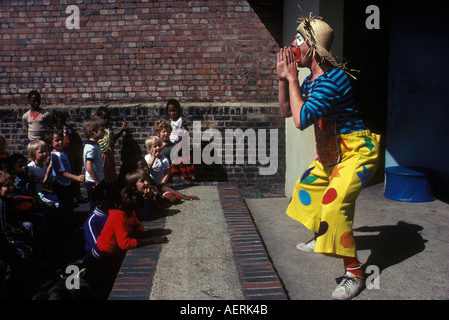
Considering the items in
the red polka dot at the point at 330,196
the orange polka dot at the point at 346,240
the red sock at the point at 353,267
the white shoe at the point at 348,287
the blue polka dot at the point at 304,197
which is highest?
the red polka dot at the point at 330,196

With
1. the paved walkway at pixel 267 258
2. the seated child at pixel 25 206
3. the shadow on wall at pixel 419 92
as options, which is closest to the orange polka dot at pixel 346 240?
the paved walkway at pixel 267 258

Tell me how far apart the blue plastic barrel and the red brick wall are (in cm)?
244

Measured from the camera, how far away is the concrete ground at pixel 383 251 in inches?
129

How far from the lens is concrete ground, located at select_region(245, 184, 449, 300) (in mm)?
3270

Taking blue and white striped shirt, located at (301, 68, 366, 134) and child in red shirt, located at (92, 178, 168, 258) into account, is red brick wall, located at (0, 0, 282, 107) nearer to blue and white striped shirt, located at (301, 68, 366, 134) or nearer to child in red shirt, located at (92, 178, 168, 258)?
child in red shirt, located at (92, 178, 168, 258)

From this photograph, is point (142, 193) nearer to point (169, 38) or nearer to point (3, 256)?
point (3, 256)

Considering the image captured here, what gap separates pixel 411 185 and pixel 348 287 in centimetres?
302

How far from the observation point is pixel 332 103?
3047 millimetres

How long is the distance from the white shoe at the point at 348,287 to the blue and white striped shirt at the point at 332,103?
1070 millimetres

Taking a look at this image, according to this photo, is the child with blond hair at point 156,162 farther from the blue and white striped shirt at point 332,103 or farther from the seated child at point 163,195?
the blue and white striped shirt at point 332,103

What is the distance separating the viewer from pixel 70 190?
17.6 feet

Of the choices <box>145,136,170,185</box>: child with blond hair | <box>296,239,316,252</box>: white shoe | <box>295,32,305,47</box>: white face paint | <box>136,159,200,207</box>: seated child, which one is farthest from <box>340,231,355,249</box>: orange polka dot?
<box>145,136,170,185</box>: child with blond hair

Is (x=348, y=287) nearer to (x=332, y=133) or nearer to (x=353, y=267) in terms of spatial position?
(x=353, y=267)

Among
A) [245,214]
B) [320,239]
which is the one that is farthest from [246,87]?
[320,239]
